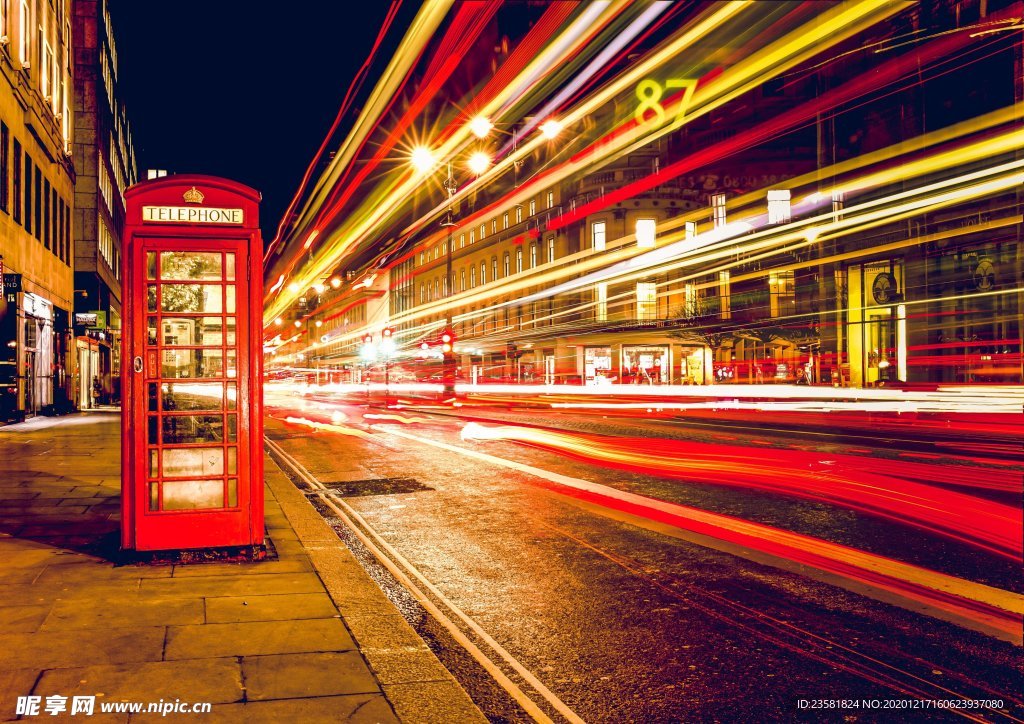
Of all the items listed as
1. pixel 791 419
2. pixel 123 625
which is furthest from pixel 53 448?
pixel 791 419

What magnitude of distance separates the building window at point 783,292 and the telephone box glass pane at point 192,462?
4121 centimetres

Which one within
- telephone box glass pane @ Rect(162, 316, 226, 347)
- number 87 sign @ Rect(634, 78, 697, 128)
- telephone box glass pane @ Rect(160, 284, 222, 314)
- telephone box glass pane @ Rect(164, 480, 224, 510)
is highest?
number 87 sign @ Rect(634, 78, 697, 128)

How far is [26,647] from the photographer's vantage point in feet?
13.3

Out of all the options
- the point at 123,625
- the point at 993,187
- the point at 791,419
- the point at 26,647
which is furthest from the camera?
the point at 993,187

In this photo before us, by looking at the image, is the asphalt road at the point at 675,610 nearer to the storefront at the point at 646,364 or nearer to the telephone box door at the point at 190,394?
the telephone box door at the point at 190,394

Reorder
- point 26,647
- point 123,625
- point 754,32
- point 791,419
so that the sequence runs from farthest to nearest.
Answer: point 754,32, point 791,419, point 123,625, point 26,647

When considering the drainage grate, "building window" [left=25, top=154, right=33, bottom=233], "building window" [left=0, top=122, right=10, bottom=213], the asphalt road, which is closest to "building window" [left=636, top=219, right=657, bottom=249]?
"building window" [left=25, top=154, right=33, bottom=233]

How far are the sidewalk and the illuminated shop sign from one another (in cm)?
270

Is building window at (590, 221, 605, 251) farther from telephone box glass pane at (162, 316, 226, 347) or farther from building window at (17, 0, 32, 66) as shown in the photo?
telephone box glass pane at (162, 316, 226, 347)

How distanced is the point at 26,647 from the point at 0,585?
58.8 inches

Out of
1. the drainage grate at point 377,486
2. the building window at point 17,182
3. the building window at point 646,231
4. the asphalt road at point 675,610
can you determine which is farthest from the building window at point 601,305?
the asphalt road at point 675,610

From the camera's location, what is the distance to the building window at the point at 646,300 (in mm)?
46750

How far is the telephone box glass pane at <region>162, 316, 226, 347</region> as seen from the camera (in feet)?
20.1

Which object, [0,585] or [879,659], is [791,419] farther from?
[0,585]
